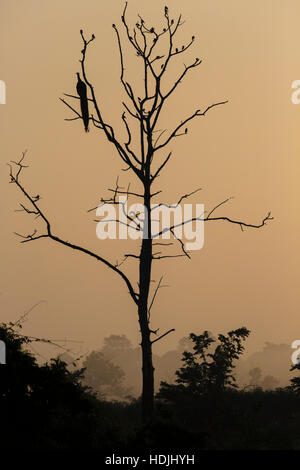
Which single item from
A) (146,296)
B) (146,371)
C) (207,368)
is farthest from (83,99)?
(207,368)

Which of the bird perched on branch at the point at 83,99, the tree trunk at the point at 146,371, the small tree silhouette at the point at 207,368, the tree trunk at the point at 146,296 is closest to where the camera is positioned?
the tree trunk at the point at 146,371

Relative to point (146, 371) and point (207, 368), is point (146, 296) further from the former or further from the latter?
point (207, 368)

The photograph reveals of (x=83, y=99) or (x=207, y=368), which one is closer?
(x=83, y=99)

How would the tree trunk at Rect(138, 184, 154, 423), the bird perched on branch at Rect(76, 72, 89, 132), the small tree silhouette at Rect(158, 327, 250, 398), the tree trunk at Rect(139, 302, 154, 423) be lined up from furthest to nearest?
the small tree silhouette at Rect(158, 327, 250, 398), the bird perched on branch at Rect(76, 72, 89, 132), the tree trunk at Rect(138, 184, 154, 423), the tree trunk at Rect(139, 302, 154, 423)

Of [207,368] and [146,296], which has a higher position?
[146,296]

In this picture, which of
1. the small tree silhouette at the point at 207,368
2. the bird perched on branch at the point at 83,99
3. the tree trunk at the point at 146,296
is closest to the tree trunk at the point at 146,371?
the tree trunk at the point at 146,296

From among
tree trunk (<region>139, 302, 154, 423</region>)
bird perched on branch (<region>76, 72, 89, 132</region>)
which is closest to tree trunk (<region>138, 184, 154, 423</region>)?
tree trunk (<region>139, 302, 154, 423</region>)

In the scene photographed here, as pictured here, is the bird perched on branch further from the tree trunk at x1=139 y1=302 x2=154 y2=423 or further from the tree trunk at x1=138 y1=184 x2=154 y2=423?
the tree trunk at x1=139 y1=302 x2=154 y2=423

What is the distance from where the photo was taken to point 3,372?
38.3 ft

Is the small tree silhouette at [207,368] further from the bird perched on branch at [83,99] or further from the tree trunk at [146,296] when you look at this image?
the bird perched on branch at [83,99]

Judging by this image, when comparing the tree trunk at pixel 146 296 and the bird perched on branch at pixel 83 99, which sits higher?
the bird perched on branch at pixel 83 99

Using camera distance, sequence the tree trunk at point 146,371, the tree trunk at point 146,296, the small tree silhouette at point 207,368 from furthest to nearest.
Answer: the small tree silhouette at point 207,368
the tree trunk at point 146,296
the tree trunk at point 146,371
